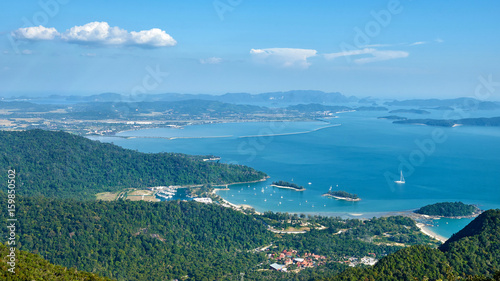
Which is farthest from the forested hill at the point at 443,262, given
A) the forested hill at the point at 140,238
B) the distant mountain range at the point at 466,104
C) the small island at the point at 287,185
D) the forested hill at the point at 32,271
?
the distant mountain range at the point at 466,104

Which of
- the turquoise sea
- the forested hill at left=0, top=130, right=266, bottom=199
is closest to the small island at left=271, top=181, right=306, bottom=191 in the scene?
the turquoise sea

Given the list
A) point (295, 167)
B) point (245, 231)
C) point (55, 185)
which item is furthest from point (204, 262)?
point (295, 167)

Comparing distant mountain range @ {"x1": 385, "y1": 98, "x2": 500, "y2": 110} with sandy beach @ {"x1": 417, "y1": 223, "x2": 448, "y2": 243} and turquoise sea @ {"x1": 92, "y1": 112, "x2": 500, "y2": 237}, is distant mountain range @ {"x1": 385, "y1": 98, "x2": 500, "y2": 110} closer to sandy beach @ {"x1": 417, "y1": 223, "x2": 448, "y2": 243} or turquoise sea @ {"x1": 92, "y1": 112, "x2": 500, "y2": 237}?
turquoise sea @ {"x1": 92, "y1": 112, "x2": 500, "y2": 237}

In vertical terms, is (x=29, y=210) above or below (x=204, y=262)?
above

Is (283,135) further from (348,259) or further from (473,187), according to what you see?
(348,259)

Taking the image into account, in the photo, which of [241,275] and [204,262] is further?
[204,262]

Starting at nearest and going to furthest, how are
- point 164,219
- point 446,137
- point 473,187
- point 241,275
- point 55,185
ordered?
point 241,275, point 164,219, point 55,185, point 473,187, point 446,137
